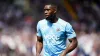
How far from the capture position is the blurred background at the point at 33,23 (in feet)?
40.8

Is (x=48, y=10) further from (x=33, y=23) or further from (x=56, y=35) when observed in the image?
(x=33, y=23)

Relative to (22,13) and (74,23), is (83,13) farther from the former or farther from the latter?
(22,13)

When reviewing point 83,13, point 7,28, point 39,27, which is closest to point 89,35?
point 83,13

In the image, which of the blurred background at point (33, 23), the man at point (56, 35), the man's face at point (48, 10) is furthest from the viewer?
the blurred background at point (33, 23)

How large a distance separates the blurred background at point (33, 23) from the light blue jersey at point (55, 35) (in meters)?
4.84

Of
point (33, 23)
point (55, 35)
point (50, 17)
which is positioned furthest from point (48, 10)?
point (33, 23)

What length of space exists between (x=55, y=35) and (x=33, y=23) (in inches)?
269

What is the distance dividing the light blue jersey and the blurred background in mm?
4839

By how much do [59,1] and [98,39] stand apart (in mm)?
2380

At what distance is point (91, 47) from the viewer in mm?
12180

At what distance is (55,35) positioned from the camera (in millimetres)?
6977

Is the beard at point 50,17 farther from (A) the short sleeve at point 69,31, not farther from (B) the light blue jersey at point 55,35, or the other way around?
(A) the short sleeve at point 69,31

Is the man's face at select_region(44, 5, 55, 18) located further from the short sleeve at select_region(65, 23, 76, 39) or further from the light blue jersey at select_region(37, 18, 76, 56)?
the short sleeve at select_region(65, 23, 76, 39)

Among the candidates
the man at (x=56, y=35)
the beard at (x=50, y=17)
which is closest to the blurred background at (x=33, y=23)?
the man at (x=56, y=35)
